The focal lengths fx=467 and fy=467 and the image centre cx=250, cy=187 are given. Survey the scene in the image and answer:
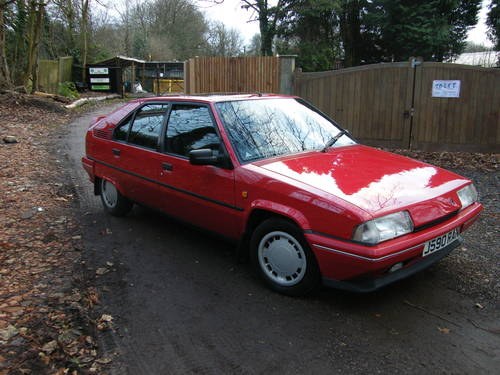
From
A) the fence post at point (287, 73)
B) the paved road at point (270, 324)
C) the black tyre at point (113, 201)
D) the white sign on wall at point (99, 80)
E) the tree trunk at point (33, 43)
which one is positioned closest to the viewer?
the paved road at point (270, 324)

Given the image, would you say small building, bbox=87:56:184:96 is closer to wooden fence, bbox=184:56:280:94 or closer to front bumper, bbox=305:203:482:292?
wooden fence, bbox=184:56:280:94

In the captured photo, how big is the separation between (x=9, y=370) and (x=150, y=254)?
2043mm

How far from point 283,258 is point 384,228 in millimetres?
901

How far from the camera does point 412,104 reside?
10125mm

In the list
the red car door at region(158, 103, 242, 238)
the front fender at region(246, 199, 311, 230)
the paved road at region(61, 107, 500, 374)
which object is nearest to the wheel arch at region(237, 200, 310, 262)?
the front fender at region(246, 199, 311, 230)

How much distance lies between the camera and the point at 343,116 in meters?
11.0

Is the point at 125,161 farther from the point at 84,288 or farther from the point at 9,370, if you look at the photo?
the point at 9,370

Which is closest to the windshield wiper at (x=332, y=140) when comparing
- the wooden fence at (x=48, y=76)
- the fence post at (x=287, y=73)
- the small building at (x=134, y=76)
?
the fence post at (x=287, y=73)

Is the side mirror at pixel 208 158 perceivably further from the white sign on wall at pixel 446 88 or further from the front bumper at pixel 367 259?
the white sign on wall at pixel 446 88

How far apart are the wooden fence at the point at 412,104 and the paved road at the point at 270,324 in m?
6.31

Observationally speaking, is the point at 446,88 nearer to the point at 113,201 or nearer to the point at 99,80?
the point at 113,201

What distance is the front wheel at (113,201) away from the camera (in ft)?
19.3

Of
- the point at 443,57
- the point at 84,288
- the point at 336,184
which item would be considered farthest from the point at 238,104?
the point at 443,57

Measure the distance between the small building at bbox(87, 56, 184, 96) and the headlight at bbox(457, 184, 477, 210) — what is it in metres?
24.1
